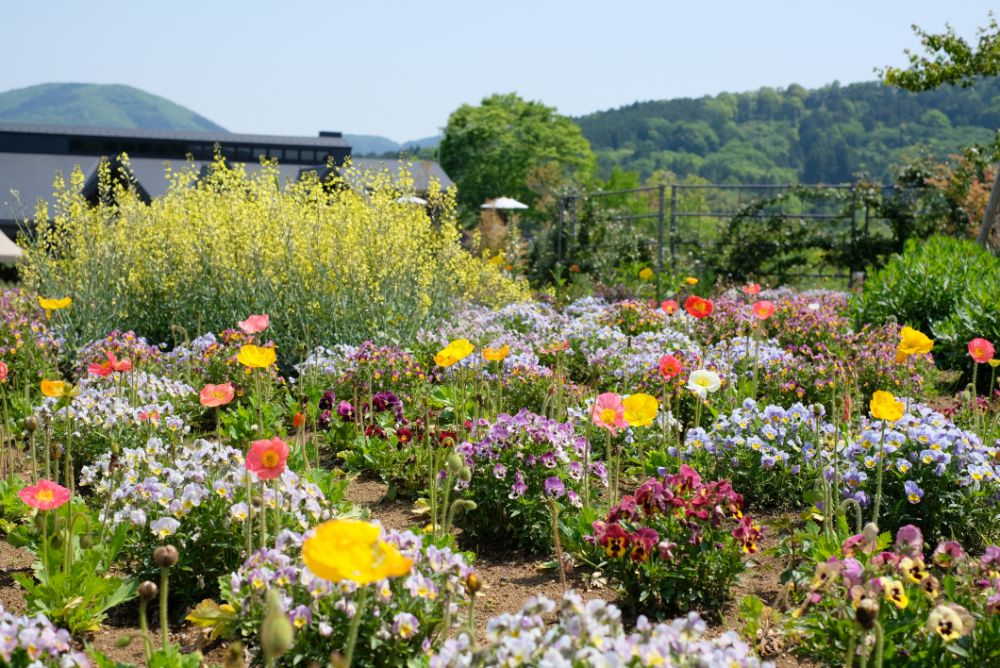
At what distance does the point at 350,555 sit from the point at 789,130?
9722cm

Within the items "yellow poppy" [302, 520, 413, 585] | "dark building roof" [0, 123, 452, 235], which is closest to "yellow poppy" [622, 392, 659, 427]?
"yellow poppy" [302, 520, 413, 585]

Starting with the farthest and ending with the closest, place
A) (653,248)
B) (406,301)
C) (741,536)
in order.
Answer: (653,248)
(406,301)
(741,536)

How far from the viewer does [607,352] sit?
20.3 ft

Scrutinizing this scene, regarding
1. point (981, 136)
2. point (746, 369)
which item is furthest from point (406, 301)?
point (981, 136)

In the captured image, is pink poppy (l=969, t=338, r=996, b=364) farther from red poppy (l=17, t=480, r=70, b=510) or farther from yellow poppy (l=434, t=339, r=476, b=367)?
red poppy (l=17, t=480, r=70, b=510)

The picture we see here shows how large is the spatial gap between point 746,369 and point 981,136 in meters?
66.2

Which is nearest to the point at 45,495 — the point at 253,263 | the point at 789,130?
the point at 253,263

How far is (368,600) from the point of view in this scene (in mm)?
2332

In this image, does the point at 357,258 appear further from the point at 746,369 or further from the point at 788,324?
the point at 788,324

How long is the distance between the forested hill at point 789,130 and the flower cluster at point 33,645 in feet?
225

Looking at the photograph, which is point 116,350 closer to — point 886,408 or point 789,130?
point 886,408

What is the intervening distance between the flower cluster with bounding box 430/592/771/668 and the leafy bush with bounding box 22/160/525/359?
471 centimetres

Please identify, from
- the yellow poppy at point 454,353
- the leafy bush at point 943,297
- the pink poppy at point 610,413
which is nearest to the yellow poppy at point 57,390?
the yellow poppy at point 454,353

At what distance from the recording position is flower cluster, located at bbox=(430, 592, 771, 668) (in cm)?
168
